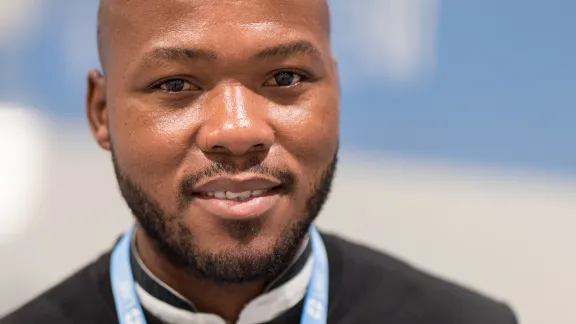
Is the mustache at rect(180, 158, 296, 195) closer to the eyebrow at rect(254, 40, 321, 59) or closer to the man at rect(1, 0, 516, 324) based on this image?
the man at rect(1, 0, 516, 324)

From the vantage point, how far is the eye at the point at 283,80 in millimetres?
921

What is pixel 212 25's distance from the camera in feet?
2.87

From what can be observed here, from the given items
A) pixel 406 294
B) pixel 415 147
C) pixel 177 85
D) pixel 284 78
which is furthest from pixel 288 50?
pixel 415 147

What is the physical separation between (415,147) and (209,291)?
0.80m

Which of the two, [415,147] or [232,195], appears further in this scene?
[415,147]

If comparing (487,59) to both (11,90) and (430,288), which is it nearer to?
(430,288)

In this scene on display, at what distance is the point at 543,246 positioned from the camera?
5.27ft

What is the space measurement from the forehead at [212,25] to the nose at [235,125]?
5 centimetres

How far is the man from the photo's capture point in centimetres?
88

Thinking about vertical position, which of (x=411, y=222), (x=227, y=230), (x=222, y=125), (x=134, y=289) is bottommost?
(x=411, y=222)

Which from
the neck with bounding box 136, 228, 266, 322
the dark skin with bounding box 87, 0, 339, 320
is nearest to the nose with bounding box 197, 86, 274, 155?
the dark skin with bounding box 87, 0, 339, 320

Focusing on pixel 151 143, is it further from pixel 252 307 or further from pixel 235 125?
pixel 252 307

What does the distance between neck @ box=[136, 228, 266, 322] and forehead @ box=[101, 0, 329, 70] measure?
11.5 inches

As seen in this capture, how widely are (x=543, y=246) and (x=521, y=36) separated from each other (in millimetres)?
466
